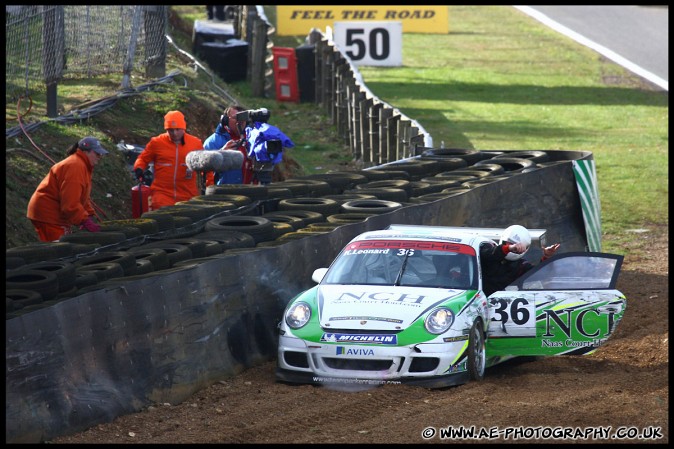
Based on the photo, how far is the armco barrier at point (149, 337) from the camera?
791cm

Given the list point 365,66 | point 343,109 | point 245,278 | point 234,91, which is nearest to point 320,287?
point 245,278

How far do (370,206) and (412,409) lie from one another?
530 centimetres

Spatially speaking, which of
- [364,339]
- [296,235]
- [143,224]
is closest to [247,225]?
[296,235]

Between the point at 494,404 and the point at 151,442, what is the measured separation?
2668 millimetres

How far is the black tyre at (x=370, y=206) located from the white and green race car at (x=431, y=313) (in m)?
1.56

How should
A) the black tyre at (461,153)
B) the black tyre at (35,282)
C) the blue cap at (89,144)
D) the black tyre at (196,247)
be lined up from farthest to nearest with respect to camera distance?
the black tyre at (461,153) < the blue cap at (89,144) < the black tyre at (196,247) < the black tyre at (35,282)

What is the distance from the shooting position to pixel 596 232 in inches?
687

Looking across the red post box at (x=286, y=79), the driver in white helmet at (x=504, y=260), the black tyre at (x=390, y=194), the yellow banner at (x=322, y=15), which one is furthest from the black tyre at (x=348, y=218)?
the yellow banner at (x=322, y=15)

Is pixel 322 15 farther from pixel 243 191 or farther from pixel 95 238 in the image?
pixel 95 238

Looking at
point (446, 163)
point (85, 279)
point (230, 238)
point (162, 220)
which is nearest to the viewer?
point (85, 279)

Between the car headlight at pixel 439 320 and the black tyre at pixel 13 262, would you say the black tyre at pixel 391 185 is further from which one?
the black tyre at pixel 13 262

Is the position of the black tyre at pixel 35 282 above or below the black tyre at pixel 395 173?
below

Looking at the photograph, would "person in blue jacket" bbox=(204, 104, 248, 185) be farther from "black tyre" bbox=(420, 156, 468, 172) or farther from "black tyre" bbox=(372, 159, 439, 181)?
"black tyre" bbox=(420, 156, 468, 172)

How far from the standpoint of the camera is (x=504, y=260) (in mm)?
11734
